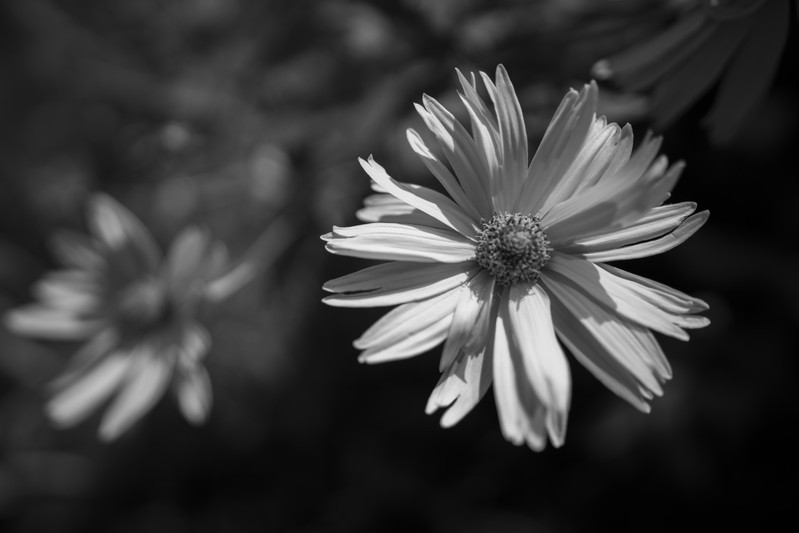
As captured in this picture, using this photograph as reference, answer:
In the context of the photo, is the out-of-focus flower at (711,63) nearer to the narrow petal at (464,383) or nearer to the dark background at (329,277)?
the dark background at (329,277)

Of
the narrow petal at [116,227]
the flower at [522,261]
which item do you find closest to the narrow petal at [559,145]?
the flower at [522,261]

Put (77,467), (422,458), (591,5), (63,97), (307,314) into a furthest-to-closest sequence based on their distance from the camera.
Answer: (63,97) < (77,467) < (307,314) < (422,458) < (591,5)

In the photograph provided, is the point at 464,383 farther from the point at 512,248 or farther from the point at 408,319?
the point at 512,248

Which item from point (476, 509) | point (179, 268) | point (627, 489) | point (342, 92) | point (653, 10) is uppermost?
point (342, 92)

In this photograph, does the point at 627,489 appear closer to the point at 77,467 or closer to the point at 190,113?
the point at 190,113

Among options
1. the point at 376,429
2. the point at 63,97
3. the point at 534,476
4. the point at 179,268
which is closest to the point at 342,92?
the point at 179,268

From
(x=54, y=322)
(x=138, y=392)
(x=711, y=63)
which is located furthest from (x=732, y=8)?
(x=54, y=322)

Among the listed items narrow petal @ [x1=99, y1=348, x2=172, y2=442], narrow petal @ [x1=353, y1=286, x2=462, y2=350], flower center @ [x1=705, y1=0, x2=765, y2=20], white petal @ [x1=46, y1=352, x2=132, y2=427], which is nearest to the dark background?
flower center @ [x1=705, y1=0, x2=765, y2=20]

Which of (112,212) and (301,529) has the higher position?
(112,212)
